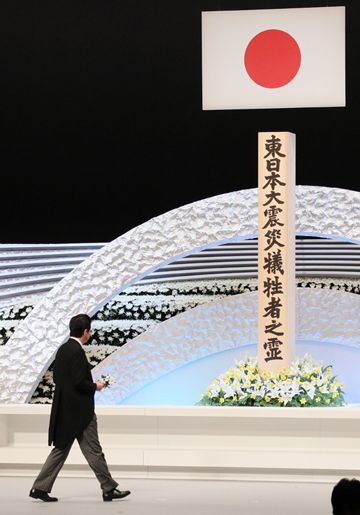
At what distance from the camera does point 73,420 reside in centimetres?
665

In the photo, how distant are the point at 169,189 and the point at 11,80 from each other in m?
1.78

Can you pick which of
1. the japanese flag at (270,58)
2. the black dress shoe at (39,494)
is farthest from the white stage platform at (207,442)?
the japanese flag at (270,58)

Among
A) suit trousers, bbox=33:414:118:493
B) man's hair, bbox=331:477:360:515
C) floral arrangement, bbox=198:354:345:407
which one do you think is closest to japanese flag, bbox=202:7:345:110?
floral arrangement, bbox=198:354:345:407

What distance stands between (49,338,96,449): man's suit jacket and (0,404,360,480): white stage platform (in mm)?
1282

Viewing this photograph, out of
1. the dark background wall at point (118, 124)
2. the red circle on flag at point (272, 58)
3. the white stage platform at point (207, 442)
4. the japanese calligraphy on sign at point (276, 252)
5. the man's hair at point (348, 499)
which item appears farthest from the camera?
the dark background wall at point (118, 124)

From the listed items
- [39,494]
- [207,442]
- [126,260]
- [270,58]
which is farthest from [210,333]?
[39,494]

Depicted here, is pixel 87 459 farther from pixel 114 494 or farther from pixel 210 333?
pixel 210 333

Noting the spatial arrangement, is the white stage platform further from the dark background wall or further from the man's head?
the dark background wall

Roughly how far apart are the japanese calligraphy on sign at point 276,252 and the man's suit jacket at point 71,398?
2.03 m

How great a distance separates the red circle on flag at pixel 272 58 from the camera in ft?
29.2

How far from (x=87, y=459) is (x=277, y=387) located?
196cm

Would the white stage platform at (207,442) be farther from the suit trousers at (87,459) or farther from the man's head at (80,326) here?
the man's head at (80,326)

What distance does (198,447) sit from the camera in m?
8.07

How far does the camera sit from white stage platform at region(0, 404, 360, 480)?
771 cm
